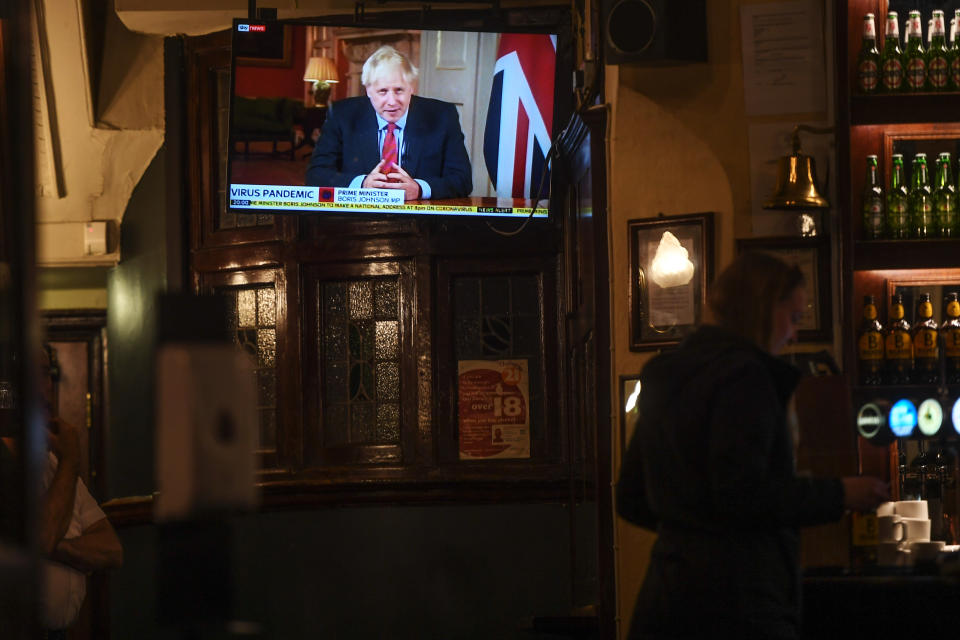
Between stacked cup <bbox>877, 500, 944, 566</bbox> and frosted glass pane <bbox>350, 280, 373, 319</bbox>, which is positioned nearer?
stacked cup <bbox>877, 500, 944, 566</bbox>

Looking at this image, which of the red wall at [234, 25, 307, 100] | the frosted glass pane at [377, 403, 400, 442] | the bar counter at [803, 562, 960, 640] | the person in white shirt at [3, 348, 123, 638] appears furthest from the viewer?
the frosted glass pane at [377, 403, 400, 442]

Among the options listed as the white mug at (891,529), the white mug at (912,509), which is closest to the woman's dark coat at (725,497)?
the white mug at (891,529)

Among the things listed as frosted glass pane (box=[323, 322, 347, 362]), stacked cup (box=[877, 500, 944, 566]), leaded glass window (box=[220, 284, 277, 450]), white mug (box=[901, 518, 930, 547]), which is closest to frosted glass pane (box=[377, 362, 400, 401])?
frosted glass pane (box=[323, 322, 347, 362])

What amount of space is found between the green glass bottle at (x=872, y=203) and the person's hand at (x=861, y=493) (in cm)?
206

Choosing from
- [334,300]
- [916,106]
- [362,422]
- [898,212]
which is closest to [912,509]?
[898,212]

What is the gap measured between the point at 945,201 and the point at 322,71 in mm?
3268

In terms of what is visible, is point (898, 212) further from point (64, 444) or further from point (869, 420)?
point (64, 444)

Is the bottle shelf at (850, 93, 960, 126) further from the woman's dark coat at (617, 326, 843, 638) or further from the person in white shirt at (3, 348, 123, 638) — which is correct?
the person in white shirt at (3, 348, 123, 638)

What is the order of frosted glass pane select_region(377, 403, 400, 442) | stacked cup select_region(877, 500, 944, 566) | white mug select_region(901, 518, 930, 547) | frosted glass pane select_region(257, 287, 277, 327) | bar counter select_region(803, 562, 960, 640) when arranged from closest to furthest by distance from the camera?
bar counter select_region(803, 562, 960, 640) → stacked cup select_region(877, 500, 944, 566) → white mug select_region(901, 518, 930, 547) → frosted glass pane select_region(377, 403, 400, 442) → frosted glass pane select_region(257, 287, 277, 327)

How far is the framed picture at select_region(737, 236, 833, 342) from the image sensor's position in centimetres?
474

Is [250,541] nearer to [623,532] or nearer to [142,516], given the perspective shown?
[142,516]

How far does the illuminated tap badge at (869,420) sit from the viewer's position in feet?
14.5

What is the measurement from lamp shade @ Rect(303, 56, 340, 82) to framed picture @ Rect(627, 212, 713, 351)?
2.24 meters

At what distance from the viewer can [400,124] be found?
643 cm
